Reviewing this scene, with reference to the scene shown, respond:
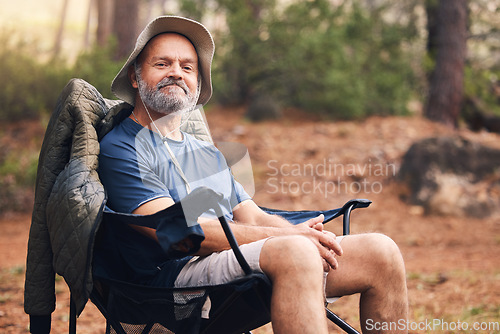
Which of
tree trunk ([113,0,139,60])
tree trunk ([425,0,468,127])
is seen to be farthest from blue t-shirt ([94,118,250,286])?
tree trunk ([425,0,468,127])

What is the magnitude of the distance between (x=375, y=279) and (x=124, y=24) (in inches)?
322

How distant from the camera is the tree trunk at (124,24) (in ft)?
30.5

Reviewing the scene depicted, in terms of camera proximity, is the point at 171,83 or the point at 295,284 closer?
the point at 295,284

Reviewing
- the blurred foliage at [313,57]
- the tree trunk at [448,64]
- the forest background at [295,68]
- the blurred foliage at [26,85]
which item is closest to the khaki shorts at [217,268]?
the forest background at [295,68]

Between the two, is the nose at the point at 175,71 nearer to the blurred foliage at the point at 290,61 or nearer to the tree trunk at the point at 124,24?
the blurred foliage at the point at 290,61

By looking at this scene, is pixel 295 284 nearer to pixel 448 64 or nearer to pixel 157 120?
pixel 157 120

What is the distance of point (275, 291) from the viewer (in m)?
1.85

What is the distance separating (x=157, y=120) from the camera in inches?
95.9

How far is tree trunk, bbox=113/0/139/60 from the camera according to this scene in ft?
30.5

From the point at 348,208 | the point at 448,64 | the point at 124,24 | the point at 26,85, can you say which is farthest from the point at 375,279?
the point at 448,64

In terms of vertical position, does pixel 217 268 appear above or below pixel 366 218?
above

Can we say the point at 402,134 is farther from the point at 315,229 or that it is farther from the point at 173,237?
the point at 173,237

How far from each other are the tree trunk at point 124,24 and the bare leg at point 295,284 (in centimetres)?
806

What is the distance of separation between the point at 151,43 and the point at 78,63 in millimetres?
6821
